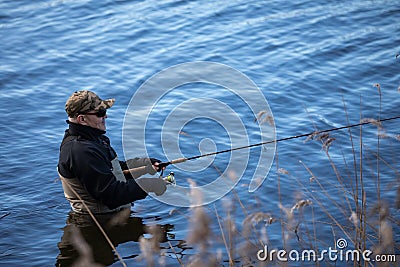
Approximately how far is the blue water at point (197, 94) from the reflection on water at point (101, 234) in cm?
8

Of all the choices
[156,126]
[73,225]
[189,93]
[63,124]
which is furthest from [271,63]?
[73,225]

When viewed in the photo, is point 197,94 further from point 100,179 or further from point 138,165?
point 100,179

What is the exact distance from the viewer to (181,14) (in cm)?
1170

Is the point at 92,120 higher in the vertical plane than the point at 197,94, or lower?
higher

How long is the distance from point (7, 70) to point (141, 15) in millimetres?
2937

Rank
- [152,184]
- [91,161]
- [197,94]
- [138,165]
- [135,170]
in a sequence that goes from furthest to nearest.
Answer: [197,94], [138,165], [135,170], [152,184], [91,161]

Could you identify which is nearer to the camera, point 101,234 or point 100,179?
point 100,179

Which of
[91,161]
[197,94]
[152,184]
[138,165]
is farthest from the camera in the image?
[197,94]

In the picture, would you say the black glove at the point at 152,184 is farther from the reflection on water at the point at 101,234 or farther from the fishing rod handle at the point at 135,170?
the reflection on water at the point at 101,234

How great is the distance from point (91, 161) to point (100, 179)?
6.0 inches

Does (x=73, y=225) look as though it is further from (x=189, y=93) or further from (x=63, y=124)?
(x=189, y=93)

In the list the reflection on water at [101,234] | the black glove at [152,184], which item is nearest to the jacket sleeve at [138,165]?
the black glove at [152,184]

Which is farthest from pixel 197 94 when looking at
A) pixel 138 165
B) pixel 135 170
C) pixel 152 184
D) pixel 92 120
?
pixel 92 120

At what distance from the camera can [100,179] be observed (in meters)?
4.99
